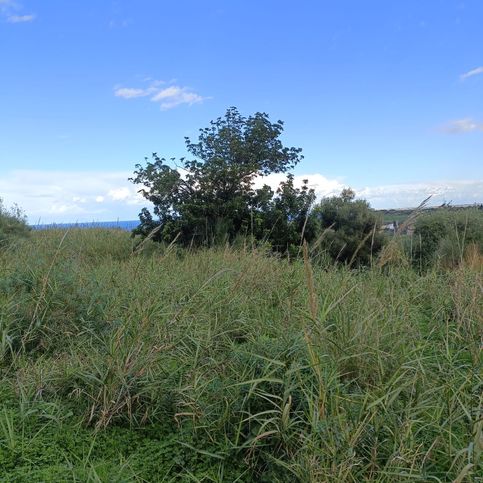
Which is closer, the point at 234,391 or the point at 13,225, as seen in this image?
the point at 234,391

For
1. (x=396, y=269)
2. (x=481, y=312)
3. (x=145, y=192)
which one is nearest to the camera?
(x=481, y=312)

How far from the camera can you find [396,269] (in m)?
5.53

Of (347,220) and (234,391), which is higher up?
(347,220)

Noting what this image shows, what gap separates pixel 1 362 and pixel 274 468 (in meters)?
2.16

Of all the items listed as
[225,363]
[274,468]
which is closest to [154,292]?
[225,363]

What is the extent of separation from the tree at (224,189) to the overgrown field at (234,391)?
611 centimetres

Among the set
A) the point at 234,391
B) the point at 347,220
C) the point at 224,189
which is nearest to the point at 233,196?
the point at 224,189

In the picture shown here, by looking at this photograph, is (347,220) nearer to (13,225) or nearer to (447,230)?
(447,230)

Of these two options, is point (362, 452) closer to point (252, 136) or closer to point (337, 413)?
point (337, 413)

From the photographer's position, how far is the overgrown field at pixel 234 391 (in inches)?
82.8

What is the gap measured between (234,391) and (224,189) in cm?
869

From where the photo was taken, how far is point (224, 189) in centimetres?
1099

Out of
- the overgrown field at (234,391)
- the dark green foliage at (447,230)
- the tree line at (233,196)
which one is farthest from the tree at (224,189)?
the overgrown field at (234,391)

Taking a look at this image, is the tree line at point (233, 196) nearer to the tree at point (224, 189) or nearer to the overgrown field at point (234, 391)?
the tree at point (224, 189)
